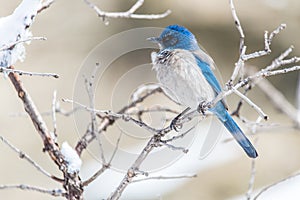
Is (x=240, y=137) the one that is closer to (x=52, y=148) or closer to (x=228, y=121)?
(x=228, y=121)

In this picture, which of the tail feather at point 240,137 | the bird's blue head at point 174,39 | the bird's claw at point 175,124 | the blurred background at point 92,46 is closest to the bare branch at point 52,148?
the bird's claw at point 175,124

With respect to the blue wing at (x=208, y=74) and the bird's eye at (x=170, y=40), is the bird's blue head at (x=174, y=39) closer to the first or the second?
the bird's eye at (x=170, y=40)

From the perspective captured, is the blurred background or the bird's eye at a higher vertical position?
the blurred background

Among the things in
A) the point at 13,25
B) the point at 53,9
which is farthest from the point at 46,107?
the point at 13,25

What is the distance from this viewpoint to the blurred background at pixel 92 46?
6.24 m

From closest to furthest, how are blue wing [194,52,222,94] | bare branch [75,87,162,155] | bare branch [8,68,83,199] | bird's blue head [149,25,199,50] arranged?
bare branch [8,68,83,199]
bare branch [75,87,162,155]
blue wing [194,52,222,94]
bird's blue head [149,25,199,50]

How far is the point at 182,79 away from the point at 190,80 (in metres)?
0.05

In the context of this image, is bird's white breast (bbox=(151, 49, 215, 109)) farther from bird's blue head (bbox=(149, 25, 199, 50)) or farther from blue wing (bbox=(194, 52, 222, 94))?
bird's blue head (bbox=(149, 25, 199, 50))

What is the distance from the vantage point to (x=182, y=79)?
2338 millimetres

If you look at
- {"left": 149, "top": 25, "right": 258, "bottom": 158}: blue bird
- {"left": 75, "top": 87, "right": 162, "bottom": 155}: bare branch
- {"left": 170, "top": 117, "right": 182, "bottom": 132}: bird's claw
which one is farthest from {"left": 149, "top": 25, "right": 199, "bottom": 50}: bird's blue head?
{"left": 170, "top": 117, "right": 182, "bottom": 132}: bird's claw

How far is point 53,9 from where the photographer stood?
7.66 m

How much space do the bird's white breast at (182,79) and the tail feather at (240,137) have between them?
16cm

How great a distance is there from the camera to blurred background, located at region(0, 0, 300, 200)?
6.24m

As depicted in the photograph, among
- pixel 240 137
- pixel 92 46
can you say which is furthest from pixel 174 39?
pixel 92 46
